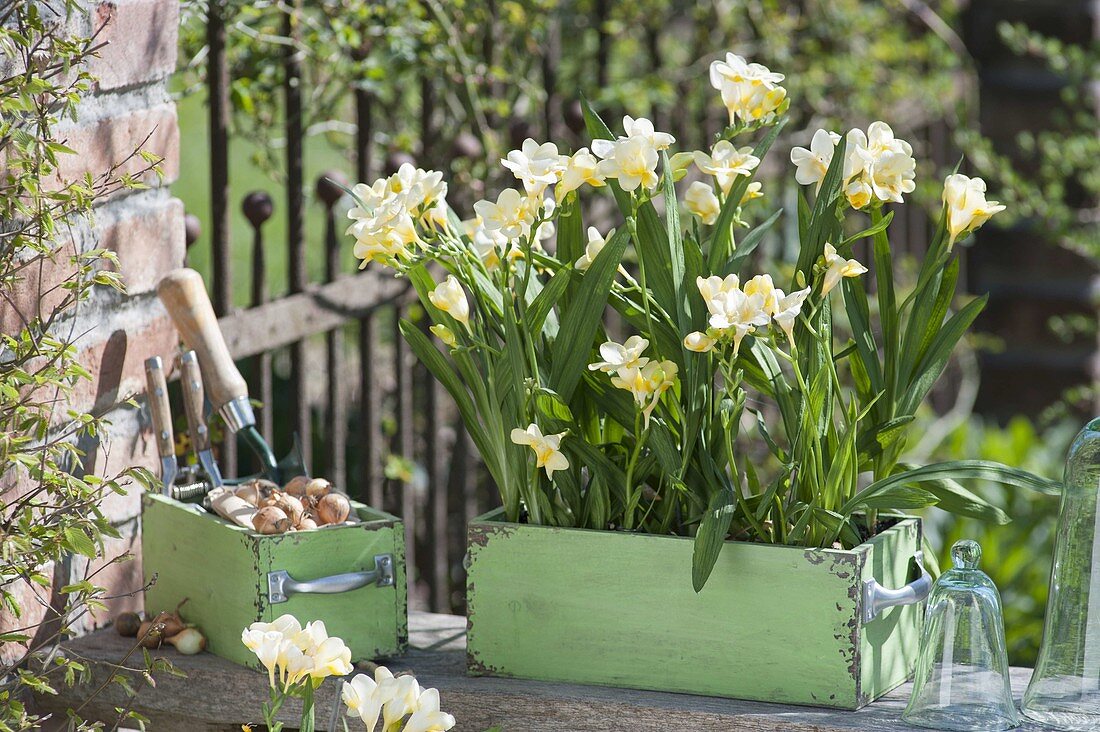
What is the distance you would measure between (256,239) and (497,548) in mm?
776

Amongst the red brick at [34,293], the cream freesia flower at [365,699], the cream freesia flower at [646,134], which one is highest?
the cream freesia flower at [646,134]

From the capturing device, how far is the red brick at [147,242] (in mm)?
1342

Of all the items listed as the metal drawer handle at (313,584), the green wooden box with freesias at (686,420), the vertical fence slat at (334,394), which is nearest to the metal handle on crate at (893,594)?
the green wooden box with freesias at (686,420)

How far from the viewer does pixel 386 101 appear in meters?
2.75

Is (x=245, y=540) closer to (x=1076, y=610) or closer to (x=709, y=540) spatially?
(x=709, y=540)

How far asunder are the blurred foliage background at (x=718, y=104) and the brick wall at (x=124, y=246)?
27cm

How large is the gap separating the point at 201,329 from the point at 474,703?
1.58 ft

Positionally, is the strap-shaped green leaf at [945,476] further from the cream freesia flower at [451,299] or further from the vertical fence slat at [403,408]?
the vertical fence slat at [403,408]

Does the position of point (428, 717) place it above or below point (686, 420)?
below

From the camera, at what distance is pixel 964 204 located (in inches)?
43.1

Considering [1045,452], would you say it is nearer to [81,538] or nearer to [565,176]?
[565,176]

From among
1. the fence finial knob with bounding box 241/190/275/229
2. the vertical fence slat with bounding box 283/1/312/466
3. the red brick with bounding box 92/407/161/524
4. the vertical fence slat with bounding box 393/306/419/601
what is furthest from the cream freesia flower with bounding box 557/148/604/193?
the vertical fence slat with bounding box 393/306/419/601

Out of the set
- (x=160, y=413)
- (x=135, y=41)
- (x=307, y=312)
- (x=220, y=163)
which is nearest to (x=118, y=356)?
(x=160, y=413)

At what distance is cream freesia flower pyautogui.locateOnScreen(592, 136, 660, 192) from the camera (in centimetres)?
108
